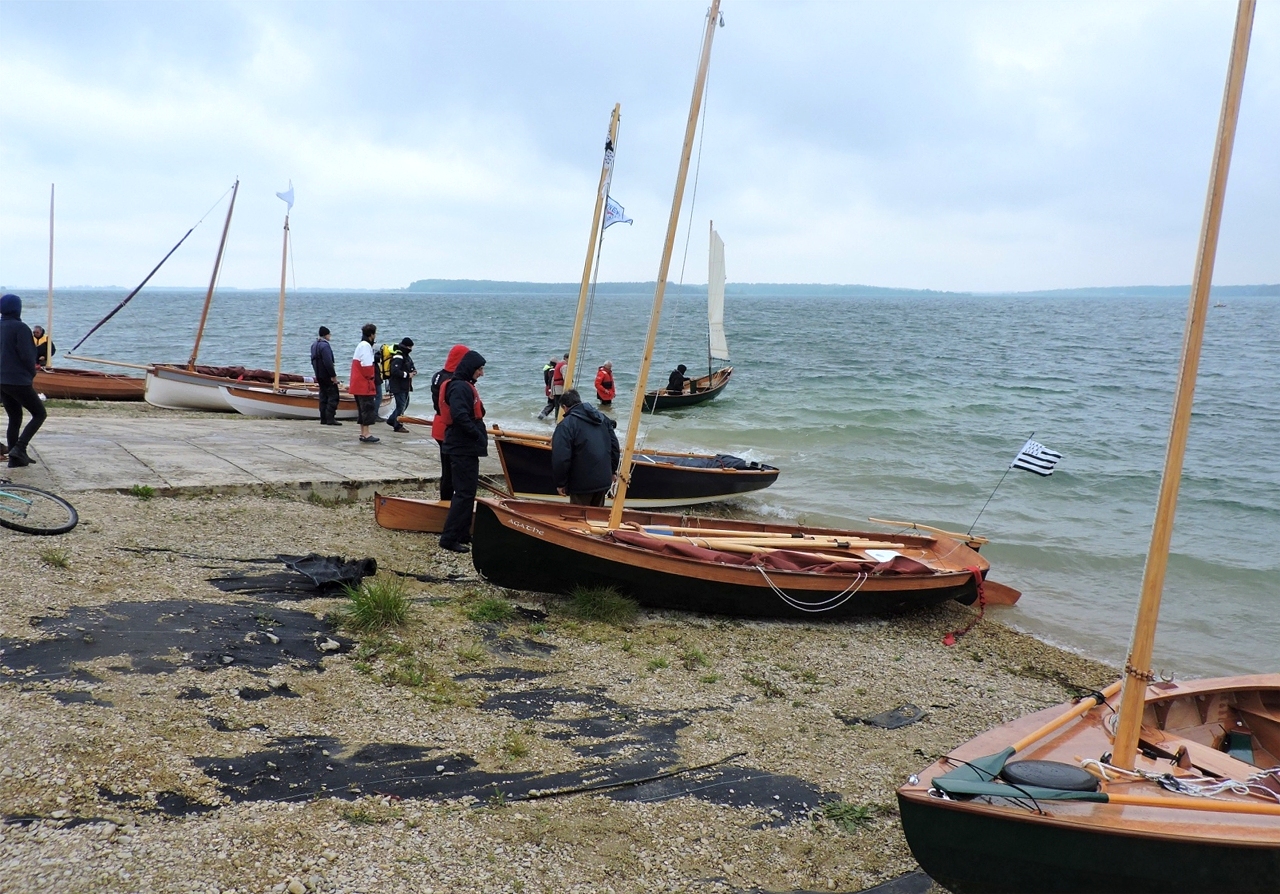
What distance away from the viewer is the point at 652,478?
42.7 ft

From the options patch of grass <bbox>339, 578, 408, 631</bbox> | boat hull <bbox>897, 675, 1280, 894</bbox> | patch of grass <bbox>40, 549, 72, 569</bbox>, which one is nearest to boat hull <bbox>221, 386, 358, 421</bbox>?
patch of grass <bbox>40, 549, 72, 569</bbox>

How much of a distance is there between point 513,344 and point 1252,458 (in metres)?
41.8

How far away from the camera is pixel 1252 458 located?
21422 millimetres

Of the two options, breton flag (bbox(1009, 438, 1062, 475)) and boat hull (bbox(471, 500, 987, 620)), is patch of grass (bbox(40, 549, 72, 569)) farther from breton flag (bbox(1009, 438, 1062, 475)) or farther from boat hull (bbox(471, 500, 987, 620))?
breton flag (bbox(1009, 438, 1062, 475))

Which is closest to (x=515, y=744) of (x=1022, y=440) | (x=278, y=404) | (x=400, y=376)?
(x=400, y=376)

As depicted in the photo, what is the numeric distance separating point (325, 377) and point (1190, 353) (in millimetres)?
15274

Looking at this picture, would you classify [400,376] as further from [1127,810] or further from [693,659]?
[1127,810]

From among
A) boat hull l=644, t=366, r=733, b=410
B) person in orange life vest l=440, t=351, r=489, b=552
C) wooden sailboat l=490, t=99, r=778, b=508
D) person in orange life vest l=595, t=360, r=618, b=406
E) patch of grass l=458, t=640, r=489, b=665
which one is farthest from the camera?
boat hull l=644, t=366, r=733, b=410

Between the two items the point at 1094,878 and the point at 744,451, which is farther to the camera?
the point at 744,451

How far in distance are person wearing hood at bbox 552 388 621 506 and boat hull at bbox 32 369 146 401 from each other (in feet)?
49.3

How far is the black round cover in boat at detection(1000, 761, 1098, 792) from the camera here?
4180 millimetres

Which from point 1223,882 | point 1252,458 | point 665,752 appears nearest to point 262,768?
point 665,752

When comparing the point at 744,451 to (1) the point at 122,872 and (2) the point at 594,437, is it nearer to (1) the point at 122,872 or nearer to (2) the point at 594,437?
(2) the point at 594,437

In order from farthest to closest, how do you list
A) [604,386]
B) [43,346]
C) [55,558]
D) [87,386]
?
[604,386] → [87,386] → [43,346] → [55,558]
